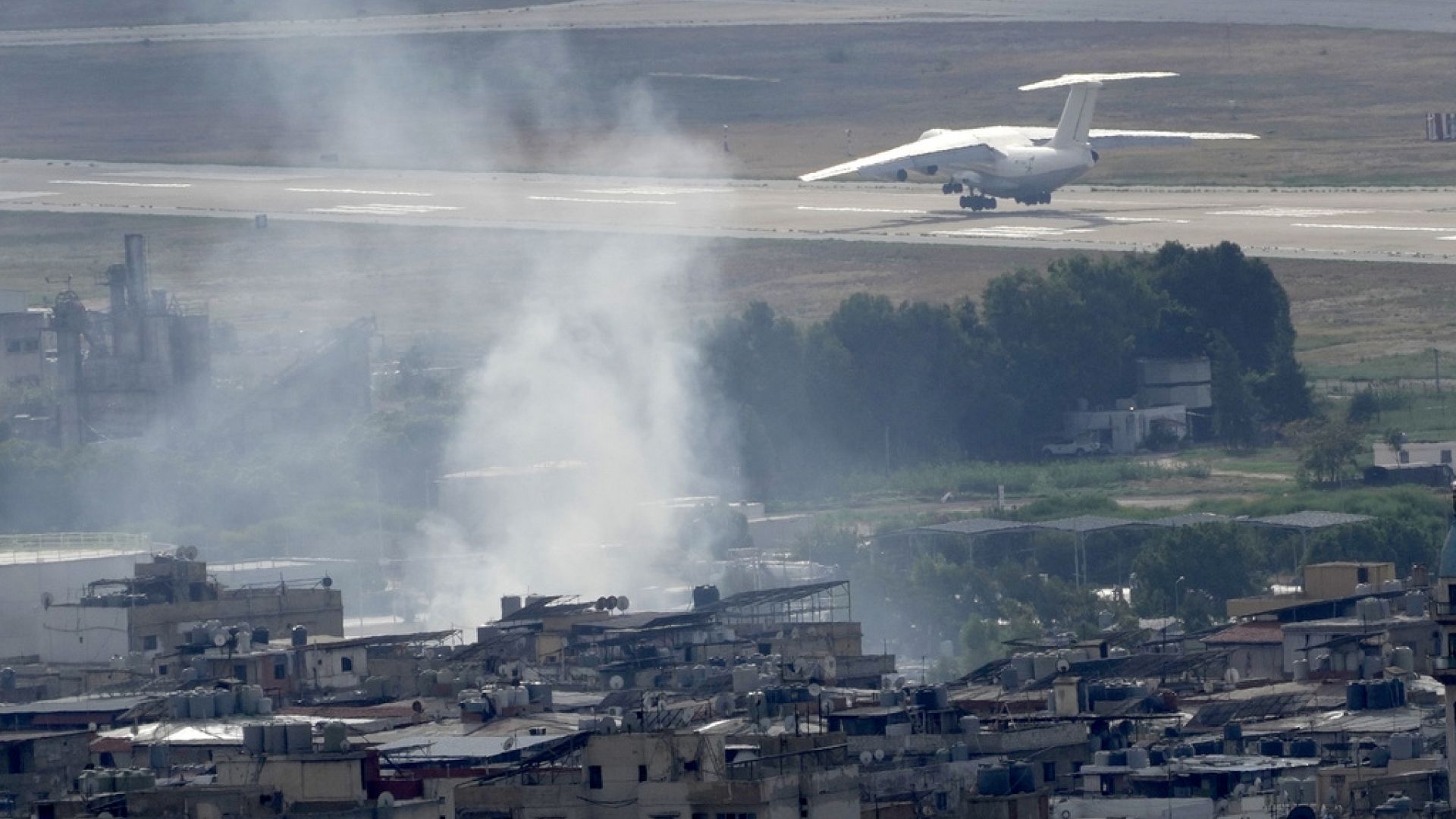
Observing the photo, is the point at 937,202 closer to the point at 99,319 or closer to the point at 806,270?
the point at 806,270

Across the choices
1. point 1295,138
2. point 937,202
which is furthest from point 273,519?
point 1295,138

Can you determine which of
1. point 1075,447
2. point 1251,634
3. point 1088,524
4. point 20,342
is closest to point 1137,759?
point 1251,634

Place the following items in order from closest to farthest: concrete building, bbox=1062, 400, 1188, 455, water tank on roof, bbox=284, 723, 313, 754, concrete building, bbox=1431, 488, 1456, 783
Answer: concrete building, bbox=1431, 488, 1456, 783
water tank on roof, bbox=284, 723, 313, 754
concrete building, bbox=1062, 400, 1188, 455

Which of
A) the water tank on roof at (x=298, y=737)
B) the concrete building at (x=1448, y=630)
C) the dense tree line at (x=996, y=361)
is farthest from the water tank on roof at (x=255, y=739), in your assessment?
the dense tree line at (x=996, y=361)

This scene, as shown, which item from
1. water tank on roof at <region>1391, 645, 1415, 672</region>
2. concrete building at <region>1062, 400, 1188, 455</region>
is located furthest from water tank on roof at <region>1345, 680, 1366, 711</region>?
concrete building at <region>1062, 400, 1188, 455</region>

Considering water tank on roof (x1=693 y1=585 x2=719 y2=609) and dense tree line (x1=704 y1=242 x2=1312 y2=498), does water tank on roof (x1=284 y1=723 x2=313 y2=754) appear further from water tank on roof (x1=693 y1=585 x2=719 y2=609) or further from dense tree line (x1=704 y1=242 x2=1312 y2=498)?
dense tree line (x1=704 y1=242 x2=1312 y2=498)

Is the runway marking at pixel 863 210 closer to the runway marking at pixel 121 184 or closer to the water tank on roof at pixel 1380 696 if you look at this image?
the runway marking at pixel 121 184
